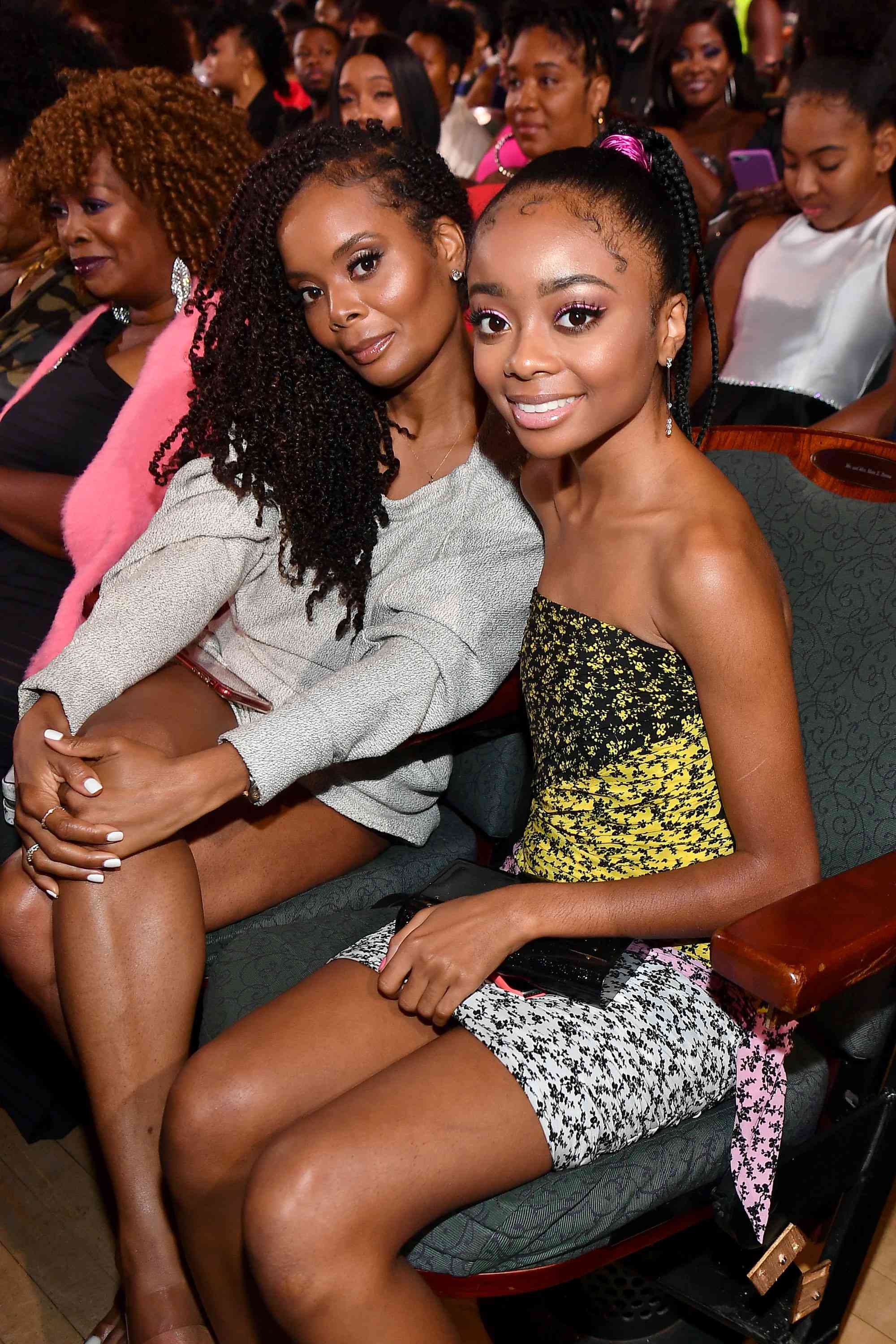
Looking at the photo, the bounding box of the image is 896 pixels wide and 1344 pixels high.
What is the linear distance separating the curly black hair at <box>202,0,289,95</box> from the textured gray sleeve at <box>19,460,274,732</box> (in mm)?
4731

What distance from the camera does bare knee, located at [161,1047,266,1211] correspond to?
1173 mm

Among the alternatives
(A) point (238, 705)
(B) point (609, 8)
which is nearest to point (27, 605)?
(A) point (238, 705)

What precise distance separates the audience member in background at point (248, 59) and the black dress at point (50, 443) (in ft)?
12.1

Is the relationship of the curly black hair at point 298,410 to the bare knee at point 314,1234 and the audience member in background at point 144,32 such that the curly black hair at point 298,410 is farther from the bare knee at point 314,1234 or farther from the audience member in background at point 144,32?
the audience member in background at point 144,32

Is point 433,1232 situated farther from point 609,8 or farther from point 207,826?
point 609,8

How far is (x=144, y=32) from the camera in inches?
122

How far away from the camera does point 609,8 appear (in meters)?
3.51

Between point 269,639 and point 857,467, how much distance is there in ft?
2.50

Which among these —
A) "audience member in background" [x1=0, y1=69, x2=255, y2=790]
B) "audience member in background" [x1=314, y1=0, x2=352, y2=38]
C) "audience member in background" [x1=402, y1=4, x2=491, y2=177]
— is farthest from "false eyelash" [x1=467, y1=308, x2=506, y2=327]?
"audience member in background" [x1=314, y1=0, x2=352, y2=38]

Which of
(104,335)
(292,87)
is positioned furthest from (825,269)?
(292,87)

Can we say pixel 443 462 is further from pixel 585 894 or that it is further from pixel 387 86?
pixel 387 86

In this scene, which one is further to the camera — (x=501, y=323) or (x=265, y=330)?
(x=265, y=330)

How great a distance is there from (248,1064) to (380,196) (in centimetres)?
99

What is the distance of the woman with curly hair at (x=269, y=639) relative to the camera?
136cm
